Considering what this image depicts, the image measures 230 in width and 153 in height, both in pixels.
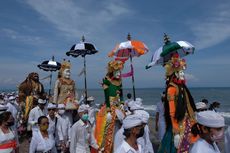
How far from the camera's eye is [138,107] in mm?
6594

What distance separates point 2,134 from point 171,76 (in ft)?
10.9

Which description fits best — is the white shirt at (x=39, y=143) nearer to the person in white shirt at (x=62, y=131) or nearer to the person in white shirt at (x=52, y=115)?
the person in white shirt at (x=52, y=115)

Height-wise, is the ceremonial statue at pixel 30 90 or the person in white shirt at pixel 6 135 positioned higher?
the ceremonial statue at pixel 30 90

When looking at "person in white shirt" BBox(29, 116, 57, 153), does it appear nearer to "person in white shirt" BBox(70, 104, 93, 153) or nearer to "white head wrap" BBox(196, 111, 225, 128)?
"person in white shirt" BBox(70, 104, 93, 153)

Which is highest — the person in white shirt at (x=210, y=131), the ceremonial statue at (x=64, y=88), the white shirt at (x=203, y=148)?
the ceremonial statue at (x=64, y=88)

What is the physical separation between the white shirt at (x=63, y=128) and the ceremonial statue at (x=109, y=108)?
2.97 ft

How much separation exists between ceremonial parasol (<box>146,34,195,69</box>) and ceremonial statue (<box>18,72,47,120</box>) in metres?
4.24

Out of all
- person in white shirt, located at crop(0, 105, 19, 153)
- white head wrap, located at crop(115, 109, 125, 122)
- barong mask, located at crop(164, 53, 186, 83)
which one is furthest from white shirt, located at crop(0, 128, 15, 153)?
barong mask, located at crop(164, 53, 186, 83)

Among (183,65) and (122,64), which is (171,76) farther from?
(122,64)

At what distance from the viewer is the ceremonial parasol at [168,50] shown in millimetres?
7703

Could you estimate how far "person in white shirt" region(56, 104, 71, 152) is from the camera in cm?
829

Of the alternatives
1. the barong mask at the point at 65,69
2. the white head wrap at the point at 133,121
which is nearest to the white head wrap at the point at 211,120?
the white head wrap at the point at 133,121

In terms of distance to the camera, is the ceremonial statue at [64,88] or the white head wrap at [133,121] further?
the ceremonial statue at [64,88]

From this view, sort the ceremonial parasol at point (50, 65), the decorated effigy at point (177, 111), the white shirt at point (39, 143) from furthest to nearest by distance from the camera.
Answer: the ceremonial parasol at point (50, 65) → the decorated effigy at point (177, 111) → the white shirt at point (39, 143)
